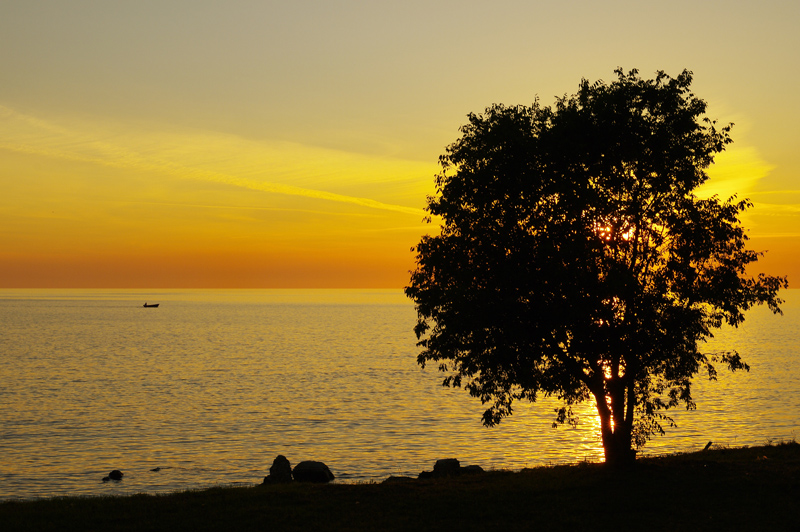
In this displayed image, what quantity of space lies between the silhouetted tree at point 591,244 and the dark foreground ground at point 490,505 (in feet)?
13.6

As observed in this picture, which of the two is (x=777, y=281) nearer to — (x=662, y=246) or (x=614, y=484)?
(x=662, y=246)

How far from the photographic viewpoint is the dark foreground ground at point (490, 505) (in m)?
22.8

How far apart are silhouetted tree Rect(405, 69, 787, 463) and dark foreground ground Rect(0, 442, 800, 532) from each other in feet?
13.6

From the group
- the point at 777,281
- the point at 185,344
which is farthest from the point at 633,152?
the point at 185,344

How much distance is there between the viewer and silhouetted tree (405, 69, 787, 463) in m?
27.5

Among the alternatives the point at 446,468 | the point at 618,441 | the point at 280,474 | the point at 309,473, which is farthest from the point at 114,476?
the point at 618,441

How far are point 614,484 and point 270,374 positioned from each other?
75.9 metres

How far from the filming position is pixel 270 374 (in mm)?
97812

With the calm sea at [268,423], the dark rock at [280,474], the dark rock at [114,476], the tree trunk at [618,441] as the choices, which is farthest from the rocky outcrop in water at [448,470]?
the dark rock at [114,476]

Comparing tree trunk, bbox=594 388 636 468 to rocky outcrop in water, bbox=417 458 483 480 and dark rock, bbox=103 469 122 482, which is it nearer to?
rocky outcrop in water, bbox=417 458 483 480

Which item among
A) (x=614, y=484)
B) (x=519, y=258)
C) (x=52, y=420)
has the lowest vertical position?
(x=614, y=484)

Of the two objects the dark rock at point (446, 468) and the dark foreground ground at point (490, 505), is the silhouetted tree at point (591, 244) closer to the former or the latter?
the dark foreground ground at point (490, 505)

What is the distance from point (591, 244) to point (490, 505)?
10627mm

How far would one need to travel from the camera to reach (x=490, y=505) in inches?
990
